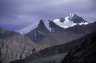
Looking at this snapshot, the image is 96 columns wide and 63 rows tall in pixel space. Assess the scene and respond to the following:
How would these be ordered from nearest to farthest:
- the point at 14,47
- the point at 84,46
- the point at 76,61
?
the point at 76,61 → the point at 84,46 → the point at 14,47

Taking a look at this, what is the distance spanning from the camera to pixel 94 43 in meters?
34.8

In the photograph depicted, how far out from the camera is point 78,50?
39250 mm

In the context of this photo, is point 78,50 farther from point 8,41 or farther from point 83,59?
point 8,41

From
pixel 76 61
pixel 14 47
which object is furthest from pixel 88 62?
pixel 14 47

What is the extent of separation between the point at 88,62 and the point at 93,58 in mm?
907

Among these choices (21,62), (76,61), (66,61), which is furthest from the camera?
(21,62)

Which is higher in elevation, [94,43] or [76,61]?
[94,43]

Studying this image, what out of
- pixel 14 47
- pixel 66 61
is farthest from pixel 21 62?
pixel 14 47

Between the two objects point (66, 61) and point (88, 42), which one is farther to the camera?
point (66, 61)

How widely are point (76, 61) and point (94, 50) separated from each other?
148 inches

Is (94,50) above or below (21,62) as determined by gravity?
above

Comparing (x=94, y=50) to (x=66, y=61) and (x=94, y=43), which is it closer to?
(x=94, y=43)

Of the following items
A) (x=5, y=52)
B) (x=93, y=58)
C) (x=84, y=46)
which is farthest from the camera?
(x=5, y=52)

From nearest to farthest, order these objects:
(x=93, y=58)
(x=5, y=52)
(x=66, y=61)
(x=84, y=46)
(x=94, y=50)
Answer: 1. (x=93, y=58)
2. (x=94, y=50)
3. (x=84, y=46)
4. (x=66, y=61)
5. (x=5, y=52)
